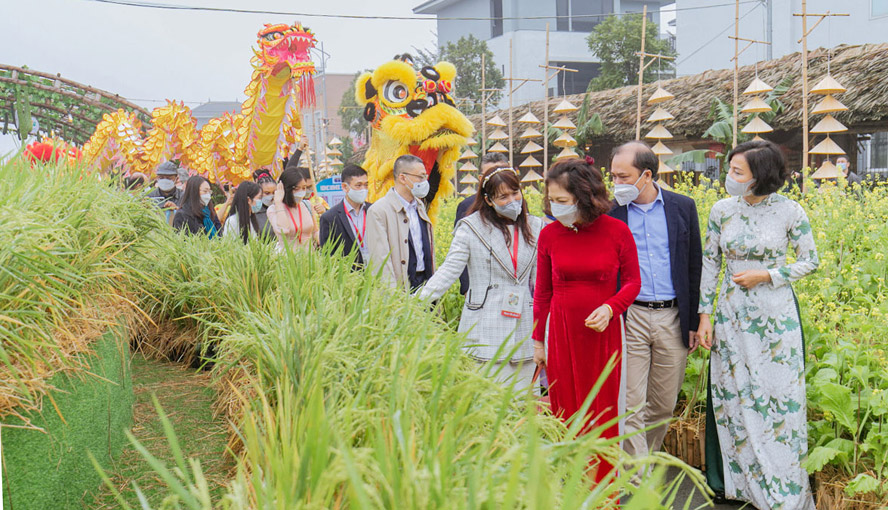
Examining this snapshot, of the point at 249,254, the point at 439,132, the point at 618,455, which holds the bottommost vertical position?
the point at 618,455

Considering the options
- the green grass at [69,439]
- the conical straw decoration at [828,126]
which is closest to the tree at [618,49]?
the conical straw decoration at [828,126]

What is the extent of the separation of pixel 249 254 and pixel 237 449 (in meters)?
1.40

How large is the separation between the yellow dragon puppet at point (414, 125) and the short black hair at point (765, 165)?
10.7 feet

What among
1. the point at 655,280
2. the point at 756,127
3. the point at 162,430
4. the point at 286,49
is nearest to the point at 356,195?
the point at 655,280

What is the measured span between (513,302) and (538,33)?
34743 millimetres

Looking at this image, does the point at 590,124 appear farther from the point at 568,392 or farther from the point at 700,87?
the point at 568,392

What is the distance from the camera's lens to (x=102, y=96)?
2456cm

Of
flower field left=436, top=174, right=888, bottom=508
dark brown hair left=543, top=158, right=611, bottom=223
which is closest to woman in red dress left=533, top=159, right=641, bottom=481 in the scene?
dark brown hair left=543, top=158, right=611, bottom=223

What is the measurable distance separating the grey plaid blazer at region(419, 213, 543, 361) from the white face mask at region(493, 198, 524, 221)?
9cm

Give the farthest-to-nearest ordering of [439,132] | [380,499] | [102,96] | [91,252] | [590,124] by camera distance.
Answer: [102,96], [590,124], [439,132], [91,252], [380,499]

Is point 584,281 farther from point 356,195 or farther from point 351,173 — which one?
point 351,173

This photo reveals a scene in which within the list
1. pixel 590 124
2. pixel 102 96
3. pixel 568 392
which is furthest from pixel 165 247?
pixel 102 96

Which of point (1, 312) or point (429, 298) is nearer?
point (1, 312)

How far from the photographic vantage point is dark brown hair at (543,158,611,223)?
10.6 ft
